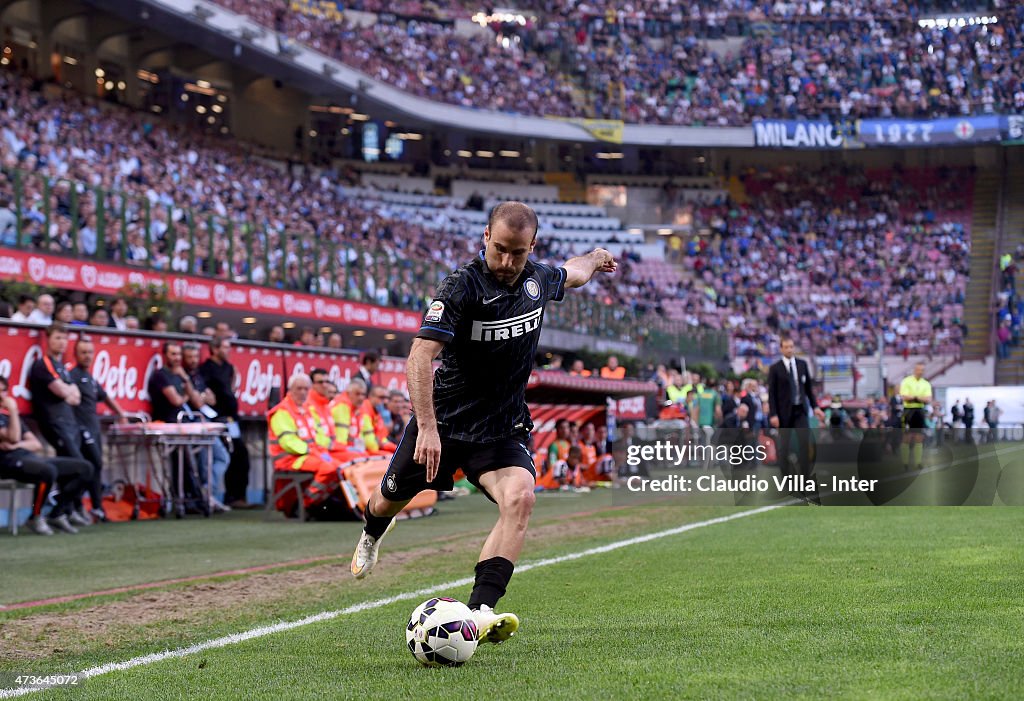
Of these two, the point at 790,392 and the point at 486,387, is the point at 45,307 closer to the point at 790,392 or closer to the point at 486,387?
the point at 790,392

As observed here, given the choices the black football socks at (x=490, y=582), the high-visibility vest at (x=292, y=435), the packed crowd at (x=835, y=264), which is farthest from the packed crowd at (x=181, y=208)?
the packed crowd at (x=835, y=264)

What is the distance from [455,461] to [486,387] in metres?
0.36

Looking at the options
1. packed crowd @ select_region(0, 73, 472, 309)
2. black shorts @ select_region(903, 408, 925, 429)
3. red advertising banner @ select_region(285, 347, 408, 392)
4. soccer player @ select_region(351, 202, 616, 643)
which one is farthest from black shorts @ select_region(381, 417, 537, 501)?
black shorts @ select_region(903, 408, 925, 429)

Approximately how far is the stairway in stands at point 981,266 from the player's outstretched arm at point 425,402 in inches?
1752

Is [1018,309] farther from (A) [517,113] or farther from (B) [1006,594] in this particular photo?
(B) [1006,594]

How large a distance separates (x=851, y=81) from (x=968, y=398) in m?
28.2

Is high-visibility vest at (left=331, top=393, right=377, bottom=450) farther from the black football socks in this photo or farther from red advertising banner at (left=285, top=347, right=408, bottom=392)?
the black football socks

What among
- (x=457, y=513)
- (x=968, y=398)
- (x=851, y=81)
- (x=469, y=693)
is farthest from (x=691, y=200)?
(x=469, y=693)

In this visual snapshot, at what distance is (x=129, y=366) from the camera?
14625mm

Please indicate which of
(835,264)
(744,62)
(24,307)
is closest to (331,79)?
(835,264)

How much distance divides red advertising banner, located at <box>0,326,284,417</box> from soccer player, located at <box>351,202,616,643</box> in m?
8.13

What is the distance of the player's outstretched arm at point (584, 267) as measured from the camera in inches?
251

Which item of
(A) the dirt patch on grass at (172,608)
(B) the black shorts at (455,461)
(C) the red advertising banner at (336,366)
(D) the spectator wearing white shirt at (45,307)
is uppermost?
(D) the spectator wearing white shirt at (45,307)

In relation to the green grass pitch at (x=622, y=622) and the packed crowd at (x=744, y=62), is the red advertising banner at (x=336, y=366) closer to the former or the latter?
the green grass pitch at (x=622, y=622)
